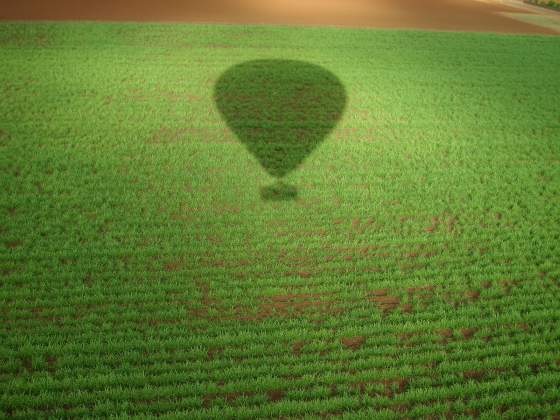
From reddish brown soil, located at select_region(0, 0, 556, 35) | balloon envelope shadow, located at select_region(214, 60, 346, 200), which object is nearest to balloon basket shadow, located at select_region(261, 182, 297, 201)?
balloon envelope shadow, located at select_region(214, 60, 346, 200)

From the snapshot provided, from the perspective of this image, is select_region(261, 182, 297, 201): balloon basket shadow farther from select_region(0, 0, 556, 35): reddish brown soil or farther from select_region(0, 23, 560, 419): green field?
select_region(0, 0, 556, 35): reddish brown soil

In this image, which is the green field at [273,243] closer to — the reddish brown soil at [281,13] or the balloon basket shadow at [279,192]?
the balloon basket shadow at [279,192]

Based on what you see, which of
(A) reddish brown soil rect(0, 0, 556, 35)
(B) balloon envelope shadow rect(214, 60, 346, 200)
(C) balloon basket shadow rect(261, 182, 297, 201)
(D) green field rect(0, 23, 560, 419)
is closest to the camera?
(D) green field rect(0, 23, 560, 419)

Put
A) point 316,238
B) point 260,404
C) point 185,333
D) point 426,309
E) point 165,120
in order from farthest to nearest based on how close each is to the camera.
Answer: point 165,120 → point 316,238 → point 426,309 → point 185,333 → point 260,404

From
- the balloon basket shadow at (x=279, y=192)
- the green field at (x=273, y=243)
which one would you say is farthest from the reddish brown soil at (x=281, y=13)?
the balloon basket shadow at (x=279, y=192)

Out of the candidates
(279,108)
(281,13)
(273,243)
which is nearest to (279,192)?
(273,243)

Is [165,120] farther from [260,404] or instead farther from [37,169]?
[260,404]

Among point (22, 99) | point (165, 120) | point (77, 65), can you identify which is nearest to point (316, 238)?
point (165, 120)
